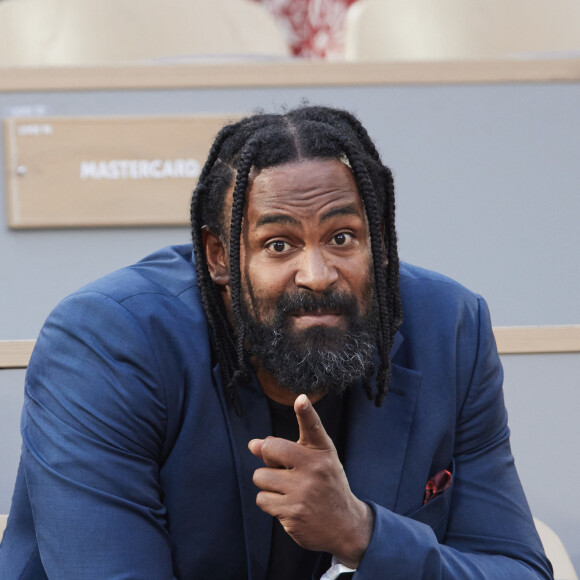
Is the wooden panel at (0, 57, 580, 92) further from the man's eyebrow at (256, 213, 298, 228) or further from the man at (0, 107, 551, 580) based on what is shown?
the man's eyebrow at (256, 213, 298, 228)

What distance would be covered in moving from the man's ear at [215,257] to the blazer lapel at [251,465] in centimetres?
15

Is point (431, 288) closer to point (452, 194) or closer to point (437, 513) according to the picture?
point (437, 513)

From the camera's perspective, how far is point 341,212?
1.31m

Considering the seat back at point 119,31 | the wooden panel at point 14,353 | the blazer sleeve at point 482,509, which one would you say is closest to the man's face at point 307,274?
the blazer sleeve at point 482,509

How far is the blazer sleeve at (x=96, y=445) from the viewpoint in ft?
3.98

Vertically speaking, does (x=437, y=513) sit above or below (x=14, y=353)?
below

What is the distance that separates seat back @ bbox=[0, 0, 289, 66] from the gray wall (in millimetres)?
916

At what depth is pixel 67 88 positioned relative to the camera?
77.8 inches

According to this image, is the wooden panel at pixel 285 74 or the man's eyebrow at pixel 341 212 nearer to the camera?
the man's eyebrow at pixel 341 212

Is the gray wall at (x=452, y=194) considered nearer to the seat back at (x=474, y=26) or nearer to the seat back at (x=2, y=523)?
the seat back at (x=2, y=523)

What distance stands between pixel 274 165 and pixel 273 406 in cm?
39

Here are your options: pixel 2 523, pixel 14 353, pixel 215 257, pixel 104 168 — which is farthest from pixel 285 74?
pixel 2 523

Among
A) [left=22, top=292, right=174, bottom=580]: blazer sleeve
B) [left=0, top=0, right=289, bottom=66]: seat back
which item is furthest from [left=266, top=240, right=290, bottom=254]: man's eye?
[left=0, top=0, right=289, bottom=66]: seat back

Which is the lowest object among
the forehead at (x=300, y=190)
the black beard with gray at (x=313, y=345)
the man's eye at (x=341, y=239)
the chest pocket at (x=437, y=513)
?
the chest pocket at (x=437, y=513)
